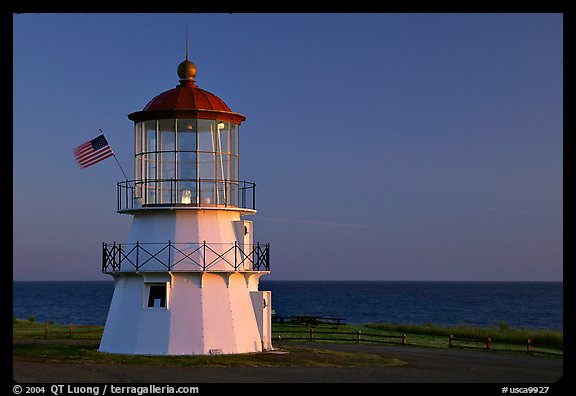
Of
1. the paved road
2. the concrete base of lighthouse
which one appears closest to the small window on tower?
the concrete base of lighthouse

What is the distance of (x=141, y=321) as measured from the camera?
27.6 m

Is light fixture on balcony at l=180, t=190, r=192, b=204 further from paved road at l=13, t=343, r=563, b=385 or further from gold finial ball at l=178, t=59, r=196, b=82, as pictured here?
paved road at l=13, t=343, r=563, b=385

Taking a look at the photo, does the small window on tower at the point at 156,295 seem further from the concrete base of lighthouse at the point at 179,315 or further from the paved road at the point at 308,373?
Answer: the paved road at the point at 308,373

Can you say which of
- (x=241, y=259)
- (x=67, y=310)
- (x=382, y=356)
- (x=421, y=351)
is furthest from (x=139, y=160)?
(x=67, y=310)

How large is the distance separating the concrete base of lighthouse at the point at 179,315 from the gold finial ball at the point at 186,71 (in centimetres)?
626

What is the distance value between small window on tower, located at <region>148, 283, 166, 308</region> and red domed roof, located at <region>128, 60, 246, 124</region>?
514 cm

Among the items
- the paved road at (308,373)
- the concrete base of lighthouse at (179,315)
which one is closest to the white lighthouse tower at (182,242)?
the concrete base of lighthouse at (179,315)

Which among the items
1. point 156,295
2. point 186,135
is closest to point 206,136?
point 186,135

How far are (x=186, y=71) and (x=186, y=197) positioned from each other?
412 centimetres

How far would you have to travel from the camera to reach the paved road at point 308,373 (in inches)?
880

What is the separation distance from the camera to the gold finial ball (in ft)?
95.0

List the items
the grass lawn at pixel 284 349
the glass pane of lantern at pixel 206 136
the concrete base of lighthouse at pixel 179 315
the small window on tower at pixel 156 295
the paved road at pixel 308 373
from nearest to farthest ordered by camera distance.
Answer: the paved road at pixel 308 373
the grass lawn at pixel 284 349
the concrete base of lighthouse at pixel 179 315
the small window on tower at pixel 156 295
the glass pane of lantern at pixel 206 136
